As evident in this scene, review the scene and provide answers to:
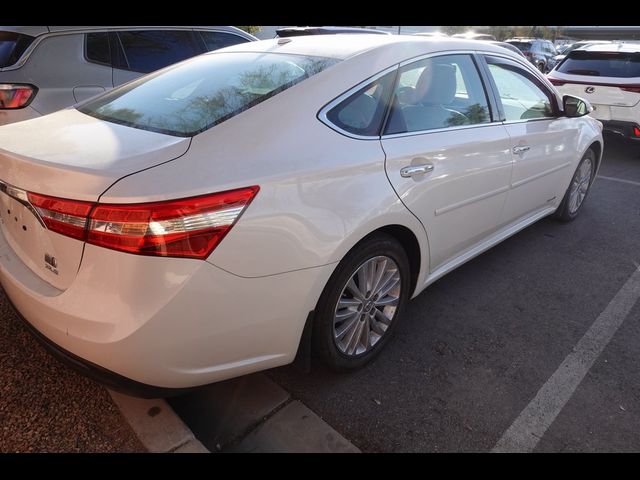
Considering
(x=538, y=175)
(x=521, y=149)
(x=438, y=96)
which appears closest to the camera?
(x=438, y=96)

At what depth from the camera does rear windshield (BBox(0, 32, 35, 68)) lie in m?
4.01

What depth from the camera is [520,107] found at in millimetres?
3432

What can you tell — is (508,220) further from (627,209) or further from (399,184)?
(627,209)

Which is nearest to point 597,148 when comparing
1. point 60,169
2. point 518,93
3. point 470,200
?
point 518,93

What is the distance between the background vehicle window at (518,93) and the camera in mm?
3223

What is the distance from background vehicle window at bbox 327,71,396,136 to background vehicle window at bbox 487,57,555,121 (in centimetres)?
116

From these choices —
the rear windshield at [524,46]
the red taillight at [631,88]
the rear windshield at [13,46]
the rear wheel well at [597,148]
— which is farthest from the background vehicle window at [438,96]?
the rear windshield at [524,46]

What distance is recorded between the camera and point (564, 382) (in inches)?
97.5

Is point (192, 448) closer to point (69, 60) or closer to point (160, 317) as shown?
point (160, 317)

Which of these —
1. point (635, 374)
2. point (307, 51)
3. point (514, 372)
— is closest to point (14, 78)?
point (307, 51)

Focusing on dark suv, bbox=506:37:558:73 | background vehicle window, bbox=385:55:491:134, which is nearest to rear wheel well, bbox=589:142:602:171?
background vehicle window, bbox=385:55:491:134

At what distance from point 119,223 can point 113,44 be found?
12.2 feet

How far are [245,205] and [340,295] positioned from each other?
0.71m
